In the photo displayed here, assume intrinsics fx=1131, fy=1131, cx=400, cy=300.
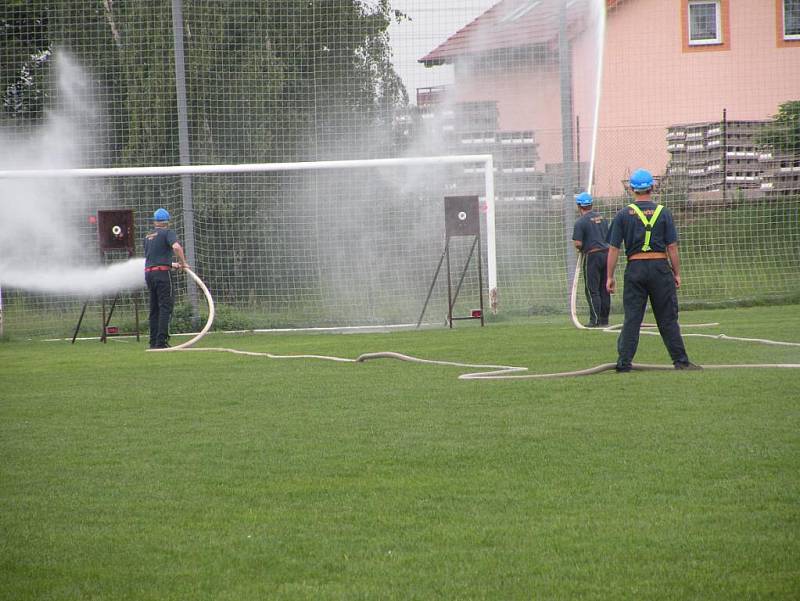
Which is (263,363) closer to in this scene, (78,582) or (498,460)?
(498,460)

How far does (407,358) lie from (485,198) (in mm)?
8373

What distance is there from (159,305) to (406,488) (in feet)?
36.6

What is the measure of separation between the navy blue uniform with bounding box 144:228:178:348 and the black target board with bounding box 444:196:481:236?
14.8 feet

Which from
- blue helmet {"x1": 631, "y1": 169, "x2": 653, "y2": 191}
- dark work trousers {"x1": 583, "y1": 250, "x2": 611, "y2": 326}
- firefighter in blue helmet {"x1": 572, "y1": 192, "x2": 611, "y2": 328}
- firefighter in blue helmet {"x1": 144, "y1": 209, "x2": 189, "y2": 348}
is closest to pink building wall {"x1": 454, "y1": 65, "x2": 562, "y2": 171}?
firefighter in blue helmet {"x1": 572, "y1": 192, "x2": 611, "y2": 328}

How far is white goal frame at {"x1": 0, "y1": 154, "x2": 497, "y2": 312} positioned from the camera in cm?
1884

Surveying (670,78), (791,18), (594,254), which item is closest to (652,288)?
(594,254)

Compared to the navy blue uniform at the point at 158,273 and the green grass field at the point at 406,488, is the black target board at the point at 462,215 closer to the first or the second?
the navy blue uniform at the point at 158,273

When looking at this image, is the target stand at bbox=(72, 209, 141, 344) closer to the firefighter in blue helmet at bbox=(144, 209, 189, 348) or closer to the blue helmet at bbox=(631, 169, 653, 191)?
the firefighter in blue helmet at bbox=(144, 209, 189, 348)

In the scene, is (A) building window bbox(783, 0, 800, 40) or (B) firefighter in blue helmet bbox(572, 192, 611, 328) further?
(A) building window bbox(783, 0, 800, 40)

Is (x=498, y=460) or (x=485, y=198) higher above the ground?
(x=485, y=198)

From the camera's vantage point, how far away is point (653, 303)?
10.7 m

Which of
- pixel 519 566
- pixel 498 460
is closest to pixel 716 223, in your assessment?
pixel 498 460

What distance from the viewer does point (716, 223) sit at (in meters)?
21.6

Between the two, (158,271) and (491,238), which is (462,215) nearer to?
(491,238)
